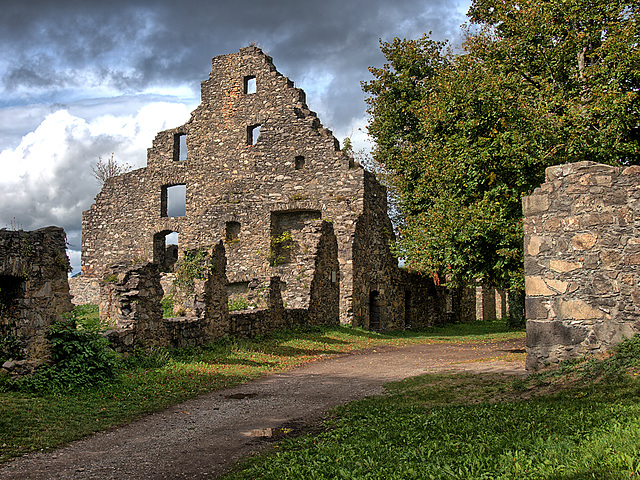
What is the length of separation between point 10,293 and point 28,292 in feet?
0.95

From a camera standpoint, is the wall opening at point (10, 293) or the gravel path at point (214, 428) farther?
the wall opening at point (10, 293)

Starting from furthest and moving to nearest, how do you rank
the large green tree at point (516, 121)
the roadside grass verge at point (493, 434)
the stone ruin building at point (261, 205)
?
the stone ruin building at point (261, 205), the large green tree at point (516, 121), the roadside grass verge at point (493, 434)

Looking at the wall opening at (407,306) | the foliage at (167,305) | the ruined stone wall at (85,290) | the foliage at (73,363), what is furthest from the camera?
the wall opening at (407,306)

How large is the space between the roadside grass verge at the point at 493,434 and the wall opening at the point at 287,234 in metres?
14.4

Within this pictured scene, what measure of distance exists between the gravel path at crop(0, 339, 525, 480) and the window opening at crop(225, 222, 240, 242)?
12.0 meters

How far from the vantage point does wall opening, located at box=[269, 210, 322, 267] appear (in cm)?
2202

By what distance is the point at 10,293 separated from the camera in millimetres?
8727

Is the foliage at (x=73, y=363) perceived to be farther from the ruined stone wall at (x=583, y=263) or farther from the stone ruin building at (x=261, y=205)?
the stone ruin building at (x=261, y=205)

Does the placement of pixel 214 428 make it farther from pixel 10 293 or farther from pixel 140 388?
pixel 10 293

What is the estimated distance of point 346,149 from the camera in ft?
76.3

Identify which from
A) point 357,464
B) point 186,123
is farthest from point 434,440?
point 186,123

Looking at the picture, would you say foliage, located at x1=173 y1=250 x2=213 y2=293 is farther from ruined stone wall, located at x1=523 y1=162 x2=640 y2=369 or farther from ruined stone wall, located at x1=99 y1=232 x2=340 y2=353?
ruined stone wall, located at x1=523 y1=162 x2=640 y2=369

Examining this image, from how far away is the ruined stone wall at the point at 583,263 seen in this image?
307 inches

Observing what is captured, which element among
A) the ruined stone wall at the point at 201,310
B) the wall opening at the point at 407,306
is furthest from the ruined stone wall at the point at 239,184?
the wall opening at the point at 407,306
